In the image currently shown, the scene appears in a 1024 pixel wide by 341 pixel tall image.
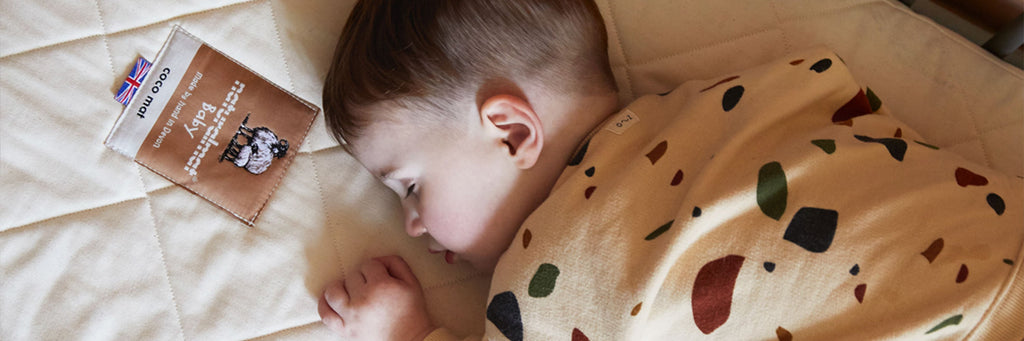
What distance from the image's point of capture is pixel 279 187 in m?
0.94

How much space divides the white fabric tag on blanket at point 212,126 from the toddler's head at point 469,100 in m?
0.14

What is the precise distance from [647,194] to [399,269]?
0.38 m

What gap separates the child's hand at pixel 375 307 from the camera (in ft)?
2.90

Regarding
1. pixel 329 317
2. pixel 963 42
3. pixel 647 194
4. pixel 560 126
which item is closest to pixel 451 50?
pixel 560 126

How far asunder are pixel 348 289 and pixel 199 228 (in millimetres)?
235

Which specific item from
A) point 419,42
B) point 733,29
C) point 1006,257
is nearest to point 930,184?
point 1006,257

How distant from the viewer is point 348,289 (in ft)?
2.99

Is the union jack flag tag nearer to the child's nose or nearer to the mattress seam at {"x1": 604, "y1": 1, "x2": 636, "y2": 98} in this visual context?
the child's nose

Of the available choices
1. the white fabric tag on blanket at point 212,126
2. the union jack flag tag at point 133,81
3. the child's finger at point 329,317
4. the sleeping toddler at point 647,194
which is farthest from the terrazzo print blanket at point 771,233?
the union jack flag tag at point 133,81

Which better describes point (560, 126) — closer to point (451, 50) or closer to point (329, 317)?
point (451, 50)

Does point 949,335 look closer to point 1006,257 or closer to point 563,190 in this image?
point 1006,257

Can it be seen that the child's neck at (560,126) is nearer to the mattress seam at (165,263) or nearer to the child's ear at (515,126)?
the child's ear at (515,126)

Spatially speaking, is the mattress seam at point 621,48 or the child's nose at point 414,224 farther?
the mattress seam at point 621,48

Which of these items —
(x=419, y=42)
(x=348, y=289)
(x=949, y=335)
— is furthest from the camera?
(x=348, y=289)
